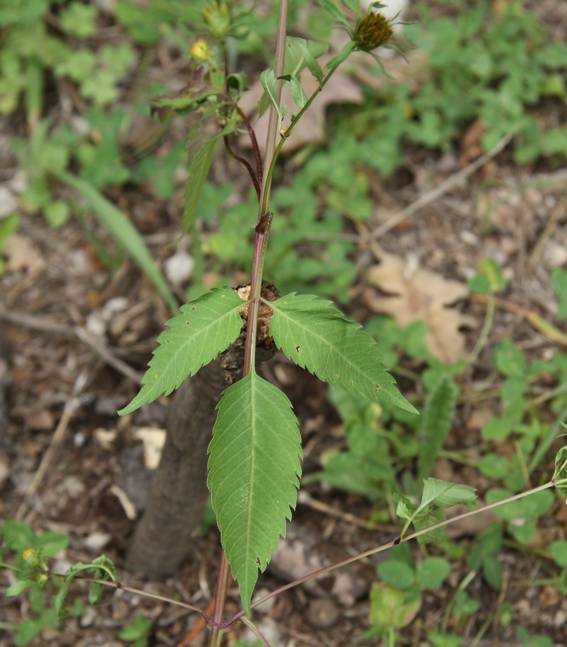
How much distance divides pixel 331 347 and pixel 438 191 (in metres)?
2.03

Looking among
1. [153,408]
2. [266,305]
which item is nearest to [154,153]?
[153,408]

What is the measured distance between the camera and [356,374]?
3.84ft

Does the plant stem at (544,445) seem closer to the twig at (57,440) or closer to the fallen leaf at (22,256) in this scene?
the twig at (57,440)

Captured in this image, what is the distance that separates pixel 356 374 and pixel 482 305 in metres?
1.71

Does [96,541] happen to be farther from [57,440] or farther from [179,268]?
[179,268]

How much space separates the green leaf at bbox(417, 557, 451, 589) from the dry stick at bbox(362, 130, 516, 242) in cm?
136

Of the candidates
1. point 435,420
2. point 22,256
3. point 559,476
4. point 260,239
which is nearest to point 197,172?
point 260,239

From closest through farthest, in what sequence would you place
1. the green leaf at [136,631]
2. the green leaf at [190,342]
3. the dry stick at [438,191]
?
1. the green leaf at [190,342]
2. the green leaf at [136,631]
3. the dry stick at [438,191]

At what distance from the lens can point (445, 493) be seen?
1341 millimetres

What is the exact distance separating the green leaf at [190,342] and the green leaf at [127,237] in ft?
4.47

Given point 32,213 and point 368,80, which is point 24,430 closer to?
point 32,213

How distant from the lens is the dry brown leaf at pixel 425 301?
8.59ft

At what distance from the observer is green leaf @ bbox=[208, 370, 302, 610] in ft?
3.79

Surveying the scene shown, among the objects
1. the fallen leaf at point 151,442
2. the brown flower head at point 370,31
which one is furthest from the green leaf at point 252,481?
the fallen leaf at point 151,442
